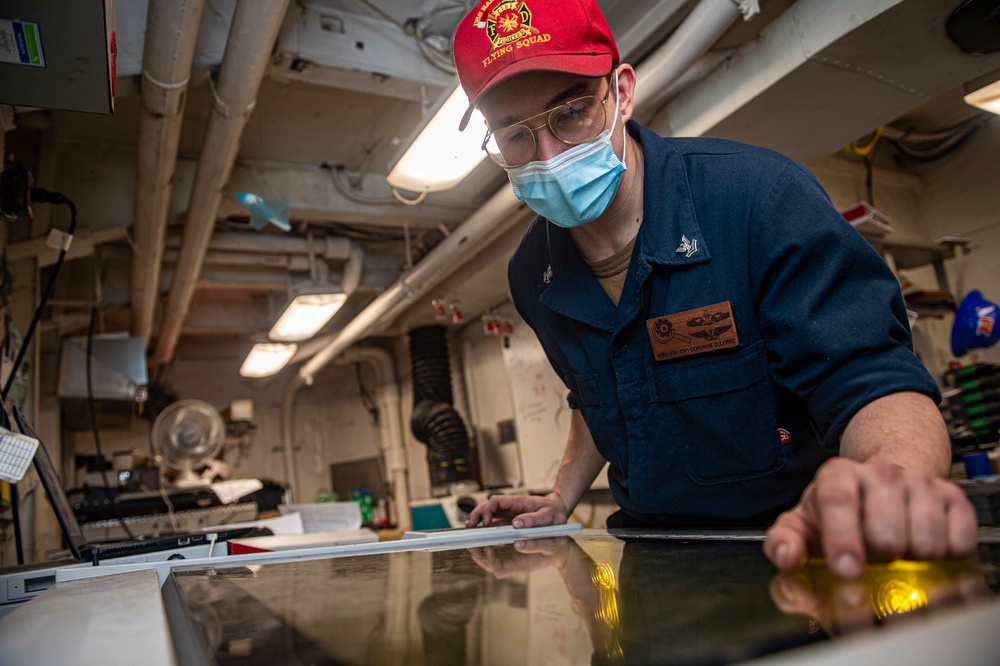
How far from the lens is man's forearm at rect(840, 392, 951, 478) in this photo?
0.68 meters

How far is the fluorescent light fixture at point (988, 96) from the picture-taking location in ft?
7.92

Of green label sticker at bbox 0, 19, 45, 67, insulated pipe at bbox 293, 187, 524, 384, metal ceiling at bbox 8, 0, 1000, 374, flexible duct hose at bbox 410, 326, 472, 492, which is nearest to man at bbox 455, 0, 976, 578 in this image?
green label sticker at bbox 0, 19, 45, 67

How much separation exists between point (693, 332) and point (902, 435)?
16.7 inches

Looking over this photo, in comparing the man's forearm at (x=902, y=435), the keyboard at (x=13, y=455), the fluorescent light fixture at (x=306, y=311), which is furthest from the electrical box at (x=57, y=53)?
the fluorescent light fixture at (x=306, y=311)

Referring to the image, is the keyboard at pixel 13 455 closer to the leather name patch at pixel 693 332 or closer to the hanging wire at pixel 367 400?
the leather name patch at pixel 693 332

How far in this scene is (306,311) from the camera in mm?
4520

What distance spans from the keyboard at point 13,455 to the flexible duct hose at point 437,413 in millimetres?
4031

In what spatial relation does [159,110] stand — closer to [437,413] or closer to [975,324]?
[437,413]

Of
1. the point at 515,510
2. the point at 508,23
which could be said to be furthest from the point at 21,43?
the point at 515,510

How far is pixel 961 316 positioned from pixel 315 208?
3.63 m

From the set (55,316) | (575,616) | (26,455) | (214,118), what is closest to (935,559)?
(575,616)

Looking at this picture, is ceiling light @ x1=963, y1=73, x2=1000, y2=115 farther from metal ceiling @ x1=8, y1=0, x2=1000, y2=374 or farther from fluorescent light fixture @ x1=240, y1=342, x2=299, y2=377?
fluorescent light fixture @ x1=240, y1=342, x2=299, y2=377

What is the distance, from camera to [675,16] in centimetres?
265

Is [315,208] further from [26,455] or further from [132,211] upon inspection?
[26,455]
